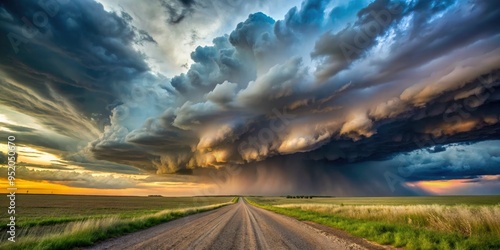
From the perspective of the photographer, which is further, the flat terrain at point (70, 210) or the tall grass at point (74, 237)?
the flat terrain at point (70, 210)

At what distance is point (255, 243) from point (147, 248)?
4.49m

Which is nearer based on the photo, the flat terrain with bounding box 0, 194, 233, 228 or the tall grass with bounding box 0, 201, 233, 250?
the tall grass with bounding box 0, 201, 233, 250

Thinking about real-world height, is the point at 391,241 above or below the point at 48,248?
below

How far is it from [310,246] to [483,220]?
377 inches

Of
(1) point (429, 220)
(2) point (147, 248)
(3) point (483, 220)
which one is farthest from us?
(1) point (429, 220)

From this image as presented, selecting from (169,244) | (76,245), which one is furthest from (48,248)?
(169,244)

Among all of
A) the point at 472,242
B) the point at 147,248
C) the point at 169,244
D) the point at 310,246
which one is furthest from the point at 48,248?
the point at 472,242

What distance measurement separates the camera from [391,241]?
12.7 metres

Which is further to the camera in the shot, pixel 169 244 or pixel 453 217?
pixel 453 217

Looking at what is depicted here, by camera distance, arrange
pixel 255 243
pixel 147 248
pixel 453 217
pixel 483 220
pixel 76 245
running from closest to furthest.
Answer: pixel 147 248 < pixel 76 245 < pixel 255 243 < pixel 483 220 < pixel 453 217

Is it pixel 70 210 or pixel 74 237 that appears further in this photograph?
pixel 70 210

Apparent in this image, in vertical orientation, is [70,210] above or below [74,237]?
below

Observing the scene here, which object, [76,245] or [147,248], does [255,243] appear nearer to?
[147,248]

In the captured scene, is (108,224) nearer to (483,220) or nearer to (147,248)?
(147,248)
